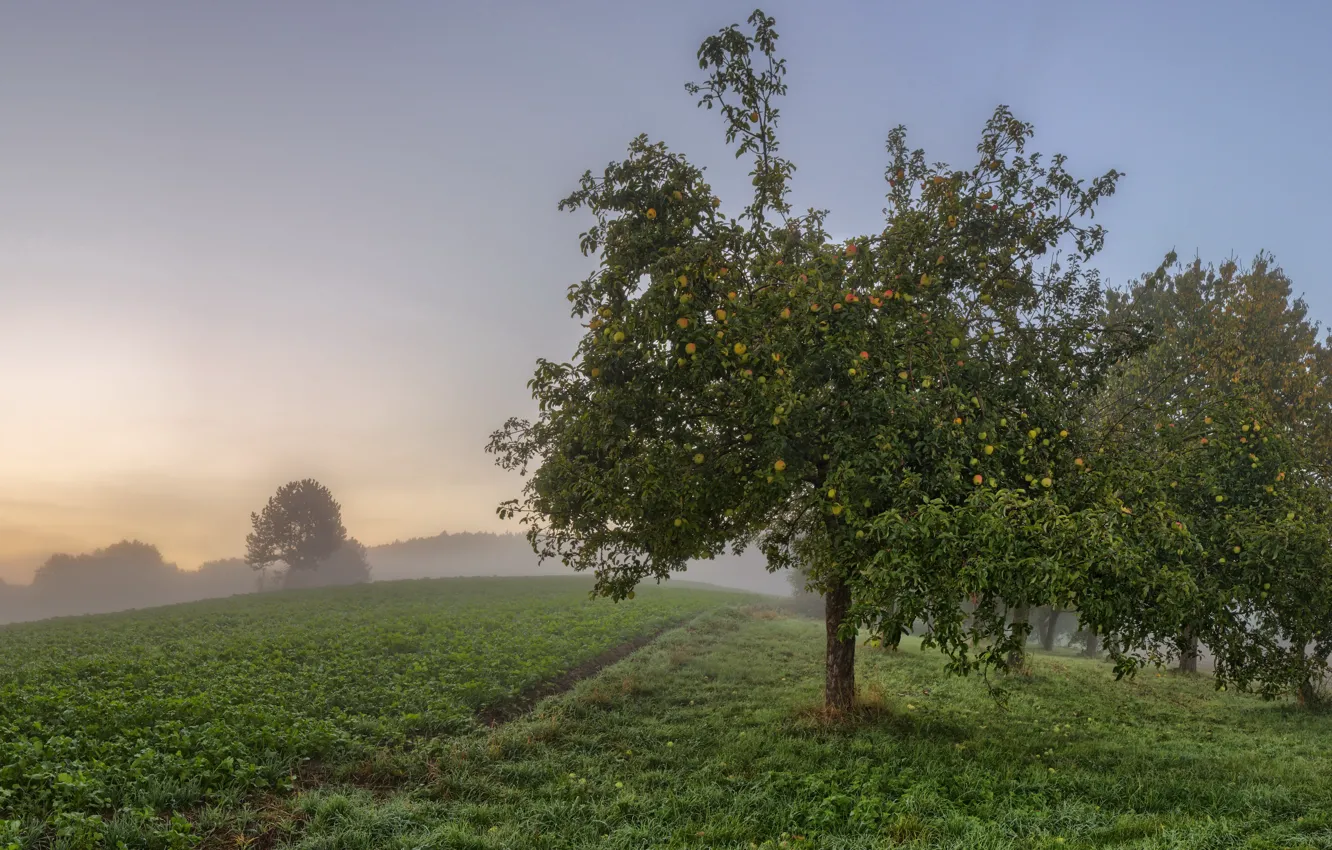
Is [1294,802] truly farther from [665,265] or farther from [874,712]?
[665,265]

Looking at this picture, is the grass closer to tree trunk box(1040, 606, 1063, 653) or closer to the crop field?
the crop field

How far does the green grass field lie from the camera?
795cm

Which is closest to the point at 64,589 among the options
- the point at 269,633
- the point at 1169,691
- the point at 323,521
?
the point at 323,521

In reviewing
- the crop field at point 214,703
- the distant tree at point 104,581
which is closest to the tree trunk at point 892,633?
the crop field at point 214,703

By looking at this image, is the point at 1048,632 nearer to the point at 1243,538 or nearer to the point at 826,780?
the point at 1243,538

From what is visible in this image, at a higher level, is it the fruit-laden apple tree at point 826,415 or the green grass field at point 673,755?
the fruit-laden apple tree at point 826,415

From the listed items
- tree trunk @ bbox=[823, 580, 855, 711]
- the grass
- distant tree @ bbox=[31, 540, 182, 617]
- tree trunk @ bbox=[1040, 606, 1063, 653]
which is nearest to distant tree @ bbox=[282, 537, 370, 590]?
distant tree @ bbox=[31, 540, 182, 617]

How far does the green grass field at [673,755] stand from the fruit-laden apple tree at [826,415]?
2.10 metres

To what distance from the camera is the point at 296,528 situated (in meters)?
75.9

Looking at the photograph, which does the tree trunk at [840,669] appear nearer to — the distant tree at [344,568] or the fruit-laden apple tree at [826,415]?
the fruit-laden apple tree at [826,415]

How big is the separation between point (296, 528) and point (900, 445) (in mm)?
81717

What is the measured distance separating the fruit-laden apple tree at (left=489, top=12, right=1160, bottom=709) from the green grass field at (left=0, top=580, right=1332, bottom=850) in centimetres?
210

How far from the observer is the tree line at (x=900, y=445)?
363 inches

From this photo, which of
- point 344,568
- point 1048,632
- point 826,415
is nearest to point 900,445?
point 826,415
